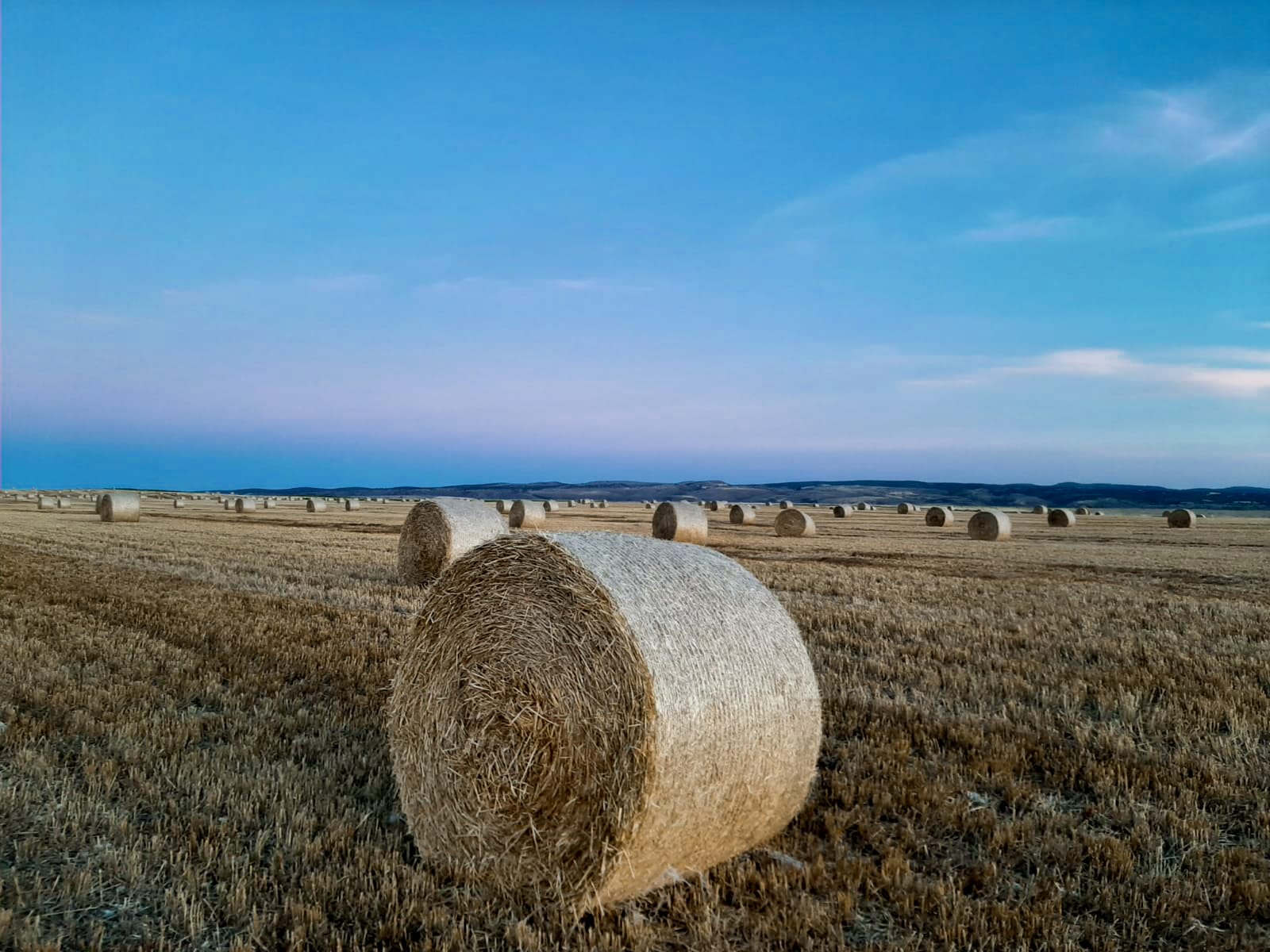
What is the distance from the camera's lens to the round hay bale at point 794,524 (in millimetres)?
27078

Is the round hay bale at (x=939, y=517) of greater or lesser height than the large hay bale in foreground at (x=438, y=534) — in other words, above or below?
below

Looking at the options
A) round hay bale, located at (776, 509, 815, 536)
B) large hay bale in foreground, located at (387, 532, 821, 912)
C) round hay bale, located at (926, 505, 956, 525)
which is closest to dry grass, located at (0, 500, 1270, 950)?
large hay bale in foreground, located at (387, 532, 821, 912)

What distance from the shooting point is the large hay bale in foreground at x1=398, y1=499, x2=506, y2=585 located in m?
13.5

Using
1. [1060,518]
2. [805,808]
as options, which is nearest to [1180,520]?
[1060,518]

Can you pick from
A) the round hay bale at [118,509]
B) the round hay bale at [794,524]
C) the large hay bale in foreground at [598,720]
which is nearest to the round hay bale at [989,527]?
the round hay bale at [794,524]

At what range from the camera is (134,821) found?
4195 mm

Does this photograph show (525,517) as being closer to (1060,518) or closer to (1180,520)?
(1060,518)

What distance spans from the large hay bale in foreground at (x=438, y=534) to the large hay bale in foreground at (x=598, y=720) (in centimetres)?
886

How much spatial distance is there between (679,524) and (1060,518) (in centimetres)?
2159

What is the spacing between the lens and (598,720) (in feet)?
12.5

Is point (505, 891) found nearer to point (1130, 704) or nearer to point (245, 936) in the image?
point (245, 936)

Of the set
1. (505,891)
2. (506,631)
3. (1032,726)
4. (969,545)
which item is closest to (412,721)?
(506,631)

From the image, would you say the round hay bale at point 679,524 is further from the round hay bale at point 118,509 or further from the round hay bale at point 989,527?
the round hay bale at point 118,509

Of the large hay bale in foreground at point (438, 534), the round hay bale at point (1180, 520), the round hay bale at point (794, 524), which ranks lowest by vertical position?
the round hay bale at point (1180, 520)
